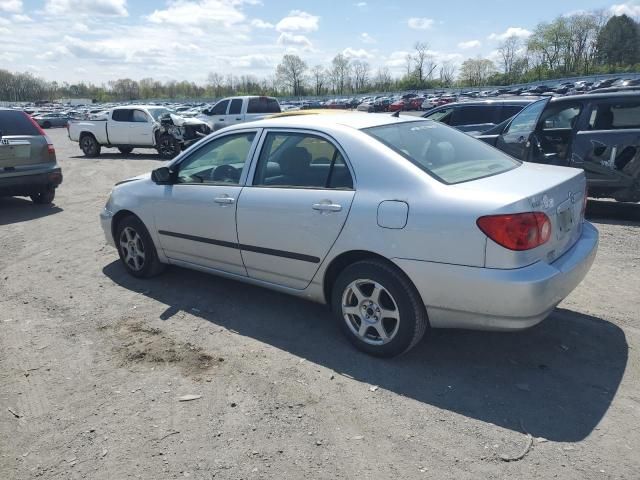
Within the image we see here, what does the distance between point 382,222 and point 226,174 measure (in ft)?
5.64

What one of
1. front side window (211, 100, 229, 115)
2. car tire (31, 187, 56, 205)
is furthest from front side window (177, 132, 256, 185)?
front side window (211, 100, 229, 115)

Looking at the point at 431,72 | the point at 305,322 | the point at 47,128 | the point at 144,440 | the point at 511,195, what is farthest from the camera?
the point at 431,72

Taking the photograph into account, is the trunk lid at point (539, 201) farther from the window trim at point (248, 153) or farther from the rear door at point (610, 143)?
the rear door at point (610, 143)

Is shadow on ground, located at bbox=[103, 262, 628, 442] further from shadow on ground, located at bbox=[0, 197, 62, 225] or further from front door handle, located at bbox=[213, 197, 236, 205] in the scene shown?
shadow on ground, located at bbox=[0, 197, 62, 225]

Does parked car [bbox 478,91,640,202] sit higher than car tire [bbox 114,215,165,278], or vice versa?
parked car [bbox 478,91,640,202]

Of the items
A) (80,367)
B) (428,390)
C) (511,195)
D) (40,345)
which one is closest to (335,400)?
(428,390)

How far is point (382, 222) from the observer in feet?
11.0

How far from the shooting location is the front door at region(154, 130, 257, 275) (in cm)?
432

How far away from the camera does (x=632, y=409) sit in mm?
2920

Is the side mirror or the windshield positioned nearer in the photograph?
the side mirror

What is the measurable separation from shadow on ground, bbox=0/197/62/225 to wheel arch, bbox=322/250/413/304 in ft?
22.5

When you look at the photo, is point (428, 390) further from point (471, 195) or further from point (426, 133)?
point (426, 133)

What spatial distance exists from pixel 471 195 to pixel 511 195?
232mm

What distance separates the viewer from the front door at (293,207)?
3.65 m
